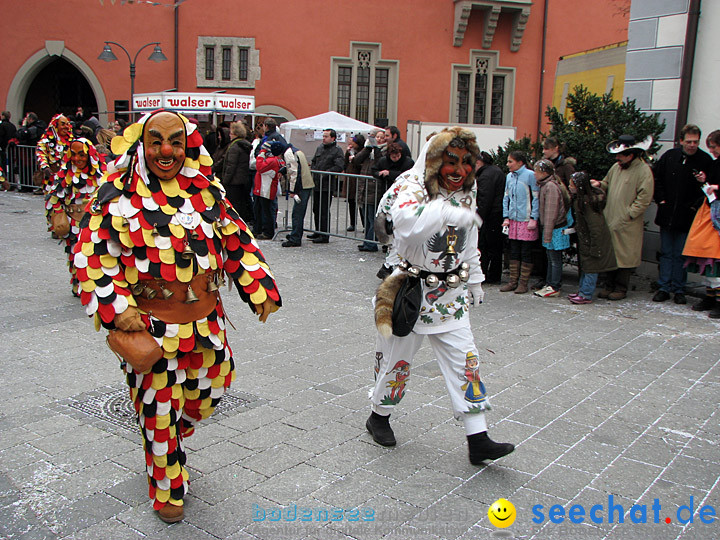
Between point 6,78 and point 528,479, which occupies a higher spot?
point 6,78

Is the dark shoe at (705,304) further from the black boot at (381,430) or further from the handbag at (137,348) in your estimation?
the handbag at (137,348)

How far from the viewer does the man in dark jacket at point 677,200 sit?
8320 millimetres

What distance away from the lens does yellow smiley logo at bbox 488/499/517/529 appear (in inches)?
143

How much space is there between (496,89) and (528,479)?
23857mm

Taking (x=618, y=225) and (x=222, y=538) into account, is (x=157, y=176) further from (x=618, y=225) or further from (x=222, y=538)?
(x=618, y=225)

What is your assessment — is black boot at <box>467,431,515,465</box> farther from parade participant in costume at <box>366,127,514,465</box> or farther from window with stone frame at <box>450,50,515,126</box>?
window with stone frame at <box>450,50,515,126</box>

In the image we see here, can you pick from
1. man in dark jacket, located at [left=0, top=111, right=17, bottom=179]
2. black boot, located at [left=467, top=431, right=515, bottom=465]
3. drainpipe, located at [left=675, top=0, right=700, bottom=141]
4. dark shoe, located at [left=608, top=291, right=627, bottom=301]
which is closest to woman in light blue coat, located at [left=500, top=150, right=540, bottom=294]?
dark shoe, located at [left=608, top=291, right=627, bottom=301]

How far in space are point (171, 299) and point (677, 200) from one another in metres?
6.90

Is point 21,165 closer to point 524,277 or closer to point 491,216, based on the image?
point 491,216

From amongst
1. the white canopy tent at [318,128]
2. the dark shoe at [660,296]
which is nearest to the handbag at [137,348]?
the dark shoe at [660,296]

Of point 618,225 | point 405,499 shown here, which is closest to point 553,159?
point 618,225

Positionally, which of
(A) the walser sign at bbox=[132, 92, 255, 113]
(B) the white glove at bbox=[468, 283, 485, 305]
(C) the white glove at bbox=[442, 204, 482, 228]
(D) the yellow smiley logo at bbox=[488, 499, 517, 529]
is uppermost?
(A) the walser sign at bbox=[132, 92, 255, 113]

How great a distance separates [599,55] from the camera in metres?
14.2

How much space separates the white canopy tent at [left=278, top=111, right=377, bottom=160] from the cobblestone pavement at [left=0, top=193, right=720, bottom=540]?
13.1 metres
